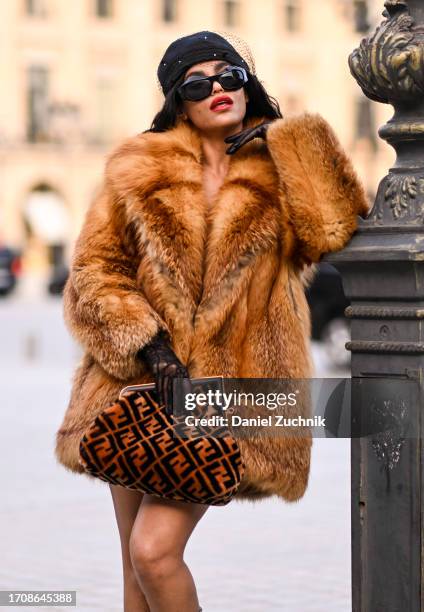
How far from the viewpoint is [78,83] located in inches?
2218

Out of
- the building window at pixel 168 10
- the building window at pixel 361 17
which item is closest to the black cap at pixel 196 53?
the building window at pixel 361 17

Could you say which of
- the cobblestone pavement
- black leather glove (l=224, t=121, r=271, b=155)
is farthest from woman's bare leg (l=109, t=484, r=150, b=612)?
black leather glove (l=224, t=121, r=271, b=155)

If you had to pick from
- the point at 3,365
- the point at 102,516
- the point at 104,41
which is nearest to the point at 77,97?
the point at 104,41

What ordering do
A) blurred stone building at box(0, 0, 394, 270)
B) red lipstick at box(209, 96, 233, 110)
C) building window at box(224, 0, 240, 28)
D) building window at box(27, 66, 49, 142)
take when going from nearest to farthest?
red lipstick at box(209, 96, 233, 110), blurred stone building at box(0, 0, 394, 270), building window at box(27, 66, 49, 142), building window at box(224, 0, 240, 28)

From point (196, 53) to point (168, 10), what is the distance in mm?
53892

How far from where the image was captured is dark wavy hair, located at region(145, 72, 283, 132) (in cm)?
444

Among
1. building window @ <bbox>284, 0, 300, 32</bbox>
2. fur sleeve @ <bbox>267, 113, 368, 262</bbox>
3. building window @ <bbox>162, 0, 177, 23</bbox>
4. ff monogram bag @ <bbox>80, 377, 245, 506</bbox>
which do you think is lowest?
ff monogram bag @ <bbox>80, 377, 245, 506</bbox>

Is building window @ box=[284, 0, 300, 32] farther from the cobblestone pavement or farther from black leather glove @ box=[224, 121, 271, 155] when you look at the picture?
black leather glove @ box=[224, 121, 271, 155]

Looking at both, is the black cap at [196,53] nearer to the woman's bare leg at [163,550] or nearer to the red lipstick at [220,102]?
the red lipstick at [220,102]

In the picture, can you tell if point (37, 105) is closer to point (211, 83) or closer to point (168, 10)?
point (168, 10)

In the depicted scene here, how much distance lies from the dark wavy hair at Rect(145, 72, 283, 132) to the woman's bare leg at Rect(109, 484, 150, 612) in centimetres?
102

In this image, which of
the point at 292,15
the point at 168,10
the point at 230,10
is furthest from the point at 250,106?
the point at 292,15

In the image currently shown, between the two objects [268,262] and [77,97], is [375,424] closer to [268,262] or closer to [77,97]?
[268,262]

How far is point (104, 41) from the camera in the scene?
56562 mm
